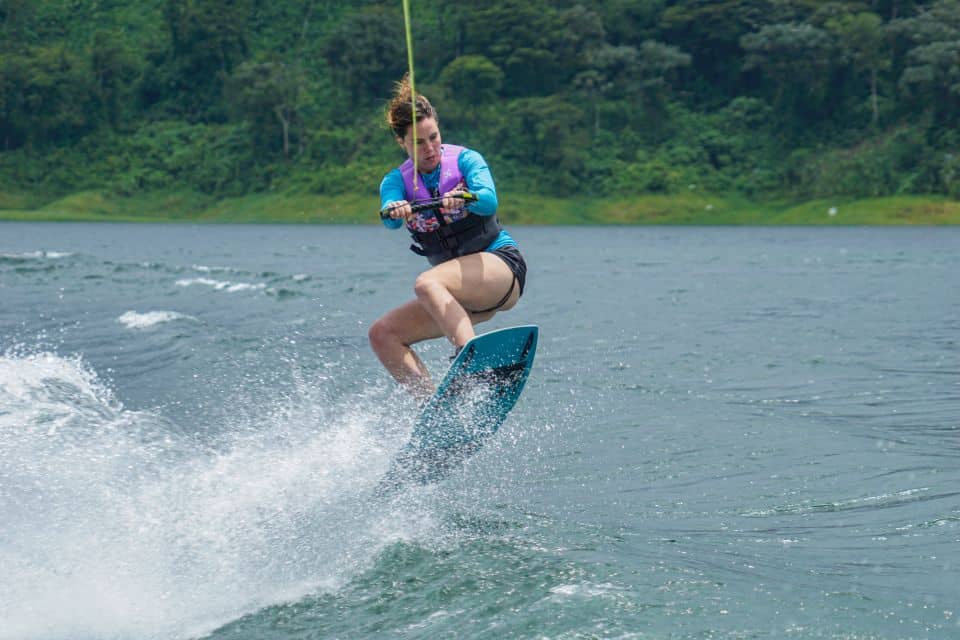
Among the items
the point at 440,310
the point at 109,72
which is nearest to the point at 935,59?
the point at 109,72

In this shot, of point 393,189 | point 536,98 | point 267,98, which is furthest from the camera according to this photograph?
point 267,98

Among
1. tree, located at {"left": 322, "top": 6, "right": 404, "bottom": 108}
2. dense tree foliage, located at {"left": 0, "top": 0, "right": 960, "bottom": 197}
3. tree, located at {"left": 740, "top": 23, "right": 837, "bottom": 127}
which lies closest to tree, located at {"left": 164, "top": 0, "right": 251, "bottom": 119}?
dense tree foliage, located at {"left": 0, "top": 0, "right": 960, "bottom": 197}

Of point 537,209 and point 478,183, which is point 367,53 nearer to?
point 537,209

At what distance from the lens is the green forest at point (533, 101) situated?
75062 mm

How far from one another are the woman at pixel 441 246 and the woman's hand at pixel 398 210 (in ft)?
0.04

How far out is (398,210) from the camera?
22.5ft

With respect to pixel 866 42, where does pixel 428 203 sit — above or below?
below

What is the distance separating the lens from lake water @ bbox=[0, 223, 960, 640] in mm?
5617

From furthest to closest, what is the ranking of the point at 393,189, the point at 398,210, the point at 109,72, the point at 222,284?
Result: the point at 109,72
the point at 222,284
the point at 393,189
the point at 398,210

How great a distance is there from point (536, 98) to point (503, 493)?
73.8 metres

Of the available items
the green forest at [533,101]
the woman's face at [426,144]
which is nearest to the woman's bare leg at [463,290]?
the woman's face at [426,144]

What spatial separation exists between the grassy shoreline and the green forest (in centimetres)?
66

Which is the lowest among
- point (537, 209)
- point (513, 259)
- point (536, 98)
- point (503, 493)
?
point (537, 209)

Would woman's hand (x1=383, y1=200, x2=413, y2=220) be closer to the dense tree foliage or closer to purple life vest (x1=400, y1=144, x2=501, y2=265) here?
purple life vest (x1=400, y1=144, x2=501, y2=265)
